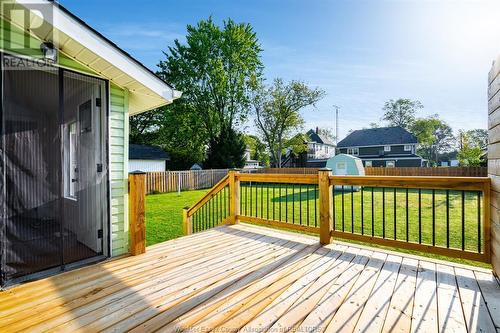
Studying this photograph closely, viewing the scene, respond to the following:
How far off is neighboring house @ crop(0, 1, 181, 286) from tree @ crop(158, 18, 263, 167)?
17.7 m

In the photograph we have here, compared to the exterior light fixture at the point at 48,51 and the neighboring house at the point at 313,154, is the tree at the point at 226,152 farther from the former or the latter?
the exterior light fixture at the point at 48,51

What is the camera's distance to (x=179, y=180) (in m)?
13.8

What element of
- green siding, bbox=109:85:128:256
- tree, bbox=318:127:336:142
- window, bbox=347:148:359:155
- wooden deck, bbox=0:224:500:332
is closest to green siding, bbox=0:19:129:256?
green siding, bbox=109:85:128:256

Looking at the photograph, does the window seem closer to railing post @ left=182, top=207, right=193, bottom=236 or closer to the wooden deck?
railing post @ left=182, top=207, right=193, bottom=236

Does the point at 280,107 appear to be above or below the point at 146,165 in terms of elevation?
above

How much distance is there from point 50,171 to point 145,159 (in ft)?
54.8

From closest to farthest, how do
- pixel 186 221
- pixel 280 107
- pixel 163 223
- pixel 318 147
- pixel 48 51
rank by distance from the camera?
1. pixel 48 51
2. pixel 186 221
3. pixel 163 223
4. pixel 280 107
5. pixel 318 147

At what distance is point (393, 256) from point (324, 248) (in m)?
0.82

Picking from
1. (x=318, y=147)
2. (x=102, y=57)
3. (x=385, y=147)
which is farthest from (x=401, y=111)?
(x=102, y=57)

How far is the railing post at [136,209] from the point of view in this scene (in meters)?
3.12

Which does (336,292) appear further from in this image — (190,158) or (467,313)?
(190,158)

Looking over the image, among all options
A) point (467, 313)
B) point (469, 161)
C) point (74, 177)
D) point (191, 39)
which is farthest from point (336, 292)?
point (191, 39)

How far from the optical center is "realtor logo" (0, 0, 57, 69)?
7.07 feet

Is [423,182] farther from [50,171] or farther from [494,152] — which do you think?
[50,171]
